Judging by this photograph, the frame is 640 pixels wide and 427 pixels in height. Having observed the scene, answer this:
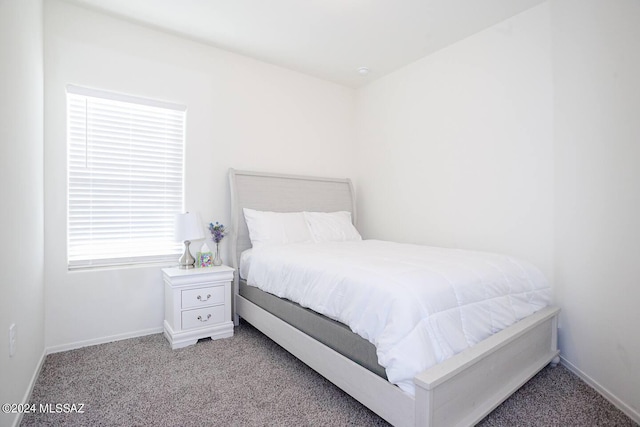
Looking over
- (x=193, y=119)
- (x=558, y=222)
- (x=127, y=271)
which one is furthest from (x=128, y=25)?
(x=558, y=222)

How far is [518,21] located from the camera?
2.60 meters

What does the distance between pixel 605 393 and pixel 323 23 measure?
317 cm

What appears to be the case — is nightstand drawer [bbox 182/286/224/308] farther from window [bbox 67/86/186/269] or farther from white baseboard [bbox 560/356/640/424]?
white baseboard [bbox 560/356/640/424]

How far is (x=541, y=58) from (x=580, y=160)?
0.84 m

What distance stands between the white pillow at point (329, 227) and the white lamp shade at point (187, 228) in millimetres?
1063

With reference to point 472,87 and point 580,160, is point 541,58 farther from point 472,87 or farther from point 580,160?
point 580,160

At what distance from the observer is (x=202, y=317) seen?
105 inches

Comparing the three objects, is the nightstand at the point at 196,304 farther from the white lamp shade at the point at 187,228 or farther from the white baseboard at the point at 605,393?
the white baseboard at the point at 605,393

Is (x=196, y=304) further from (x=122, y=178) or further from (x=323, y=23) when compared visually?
(x=323, y=23)

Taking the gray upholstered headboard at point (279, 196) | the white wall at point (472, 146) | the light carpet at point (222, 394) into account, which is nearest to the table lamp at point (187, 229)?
the gray upholstered headboard at point (279, 196)

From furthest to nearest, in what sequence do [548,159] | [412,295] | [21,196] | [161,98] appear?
[161,98] < [548,159] < [21,196] < [412,295]

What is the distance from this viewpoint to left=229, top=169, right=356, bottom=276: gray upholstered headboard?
10.5 ft

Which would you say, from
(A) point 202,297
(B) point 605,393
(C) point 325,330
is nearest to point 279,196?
(A) point 202,297

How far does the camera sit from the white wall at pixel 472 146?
2499 mm
